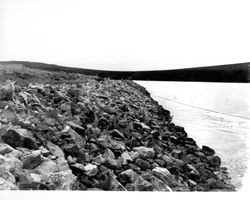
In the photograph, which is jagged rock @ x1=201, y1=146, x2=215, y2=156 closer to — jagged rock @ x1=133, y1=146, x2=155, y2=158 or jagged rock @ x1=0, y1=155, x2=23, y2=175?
jagged rock @ x1=133, y1=146, x2=155, y2=158

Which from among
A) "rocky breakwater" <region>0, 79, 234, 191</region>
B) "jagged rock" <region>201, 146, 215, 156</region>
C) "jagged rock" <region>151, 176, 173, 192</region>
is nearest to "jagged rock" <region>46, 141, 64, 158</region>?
"rocky breakwater" <region>0, 79, 234, 191</region>

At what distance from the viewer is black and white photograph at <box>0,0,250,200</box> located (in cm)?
287

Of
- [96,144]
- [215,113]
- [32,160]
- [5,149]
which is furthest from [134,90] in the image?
[5,149]

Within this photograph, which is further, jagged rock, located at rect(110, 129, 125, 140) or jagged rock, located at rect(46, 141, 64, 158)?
jagged rock, located at rect(110, 129, 125, 140)

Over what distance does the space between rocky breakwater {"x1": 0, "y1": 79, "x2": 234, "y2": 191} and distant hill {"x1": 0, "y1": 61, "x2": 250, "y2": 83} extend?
70mm

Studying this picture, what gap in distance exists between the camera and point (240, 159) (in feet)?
9.65

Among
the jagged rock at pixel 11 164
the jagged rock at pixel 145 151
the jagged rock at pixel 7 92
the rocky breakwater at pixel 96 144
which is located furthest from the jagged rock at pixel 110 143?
the jagged rock at pixel 7 92

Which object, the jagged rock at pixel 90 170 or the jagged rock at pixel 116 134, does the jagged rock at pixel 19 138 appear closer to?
the jagged rock at pixel 90 170

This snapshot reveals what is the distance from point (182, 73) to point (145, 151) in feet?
2.08

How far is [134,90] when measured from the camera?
3025mm

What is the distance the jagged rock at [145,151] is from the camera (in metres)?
2.91

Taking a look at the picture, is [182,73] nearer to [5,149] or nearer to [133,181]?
[133,181]

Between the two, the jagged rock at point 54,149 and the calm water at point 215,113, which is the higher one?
the calm water at point 215,113
